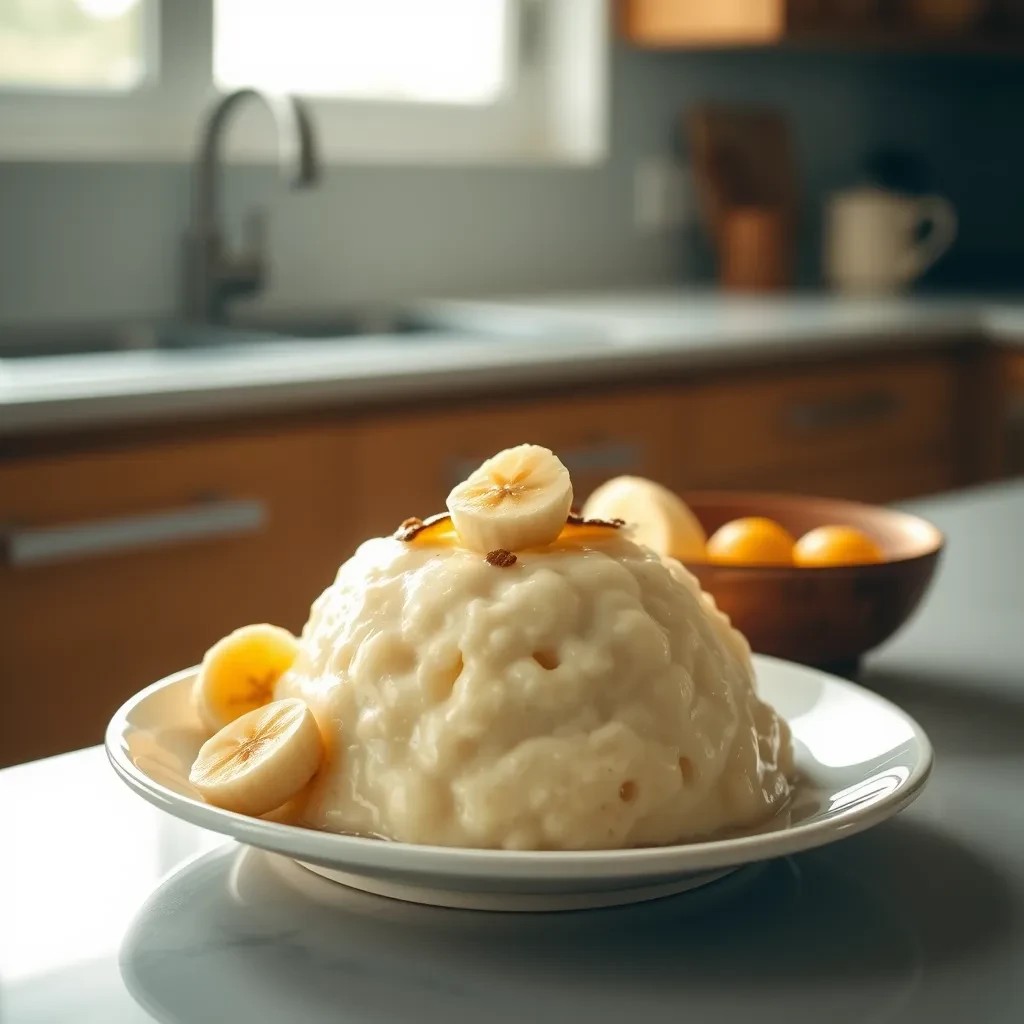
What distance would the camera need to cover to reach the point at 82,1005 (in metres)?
0.55

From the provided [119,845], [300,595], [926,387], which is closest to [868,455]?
[926,387]

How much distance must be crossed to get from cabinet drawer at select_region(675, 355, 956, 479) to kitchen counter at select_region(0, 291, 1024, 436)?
5cm

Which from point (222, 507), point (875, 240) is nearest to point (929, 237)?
point (875, 240)

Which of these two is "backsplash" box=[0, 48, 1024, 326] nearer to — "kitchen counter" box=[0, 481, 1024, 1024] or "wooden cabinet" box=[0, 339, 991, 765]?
"wooden cabinet" box=[0, 339, 991, 765]

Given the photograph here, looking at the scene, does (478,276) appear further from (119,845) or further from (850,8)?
(119,845)

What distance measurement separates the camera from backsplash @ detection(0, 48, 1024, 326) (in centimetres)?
257

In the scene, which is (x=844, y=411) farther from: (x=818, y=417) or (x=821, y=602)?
(x=821, y=602)

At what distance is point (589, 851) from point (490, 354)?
5.50 feet

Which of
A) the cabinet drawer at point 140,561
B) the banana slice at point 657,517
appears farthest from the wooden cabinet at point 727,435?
the banana slice at point 657,517

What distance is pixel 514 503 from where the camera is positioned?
26.3 inches

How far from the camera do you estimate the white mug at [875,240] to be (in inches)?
137

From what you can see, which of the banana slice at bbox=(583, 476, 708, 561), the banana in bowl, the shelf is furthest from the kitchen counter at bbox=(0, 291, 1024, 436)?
the banana in bowl

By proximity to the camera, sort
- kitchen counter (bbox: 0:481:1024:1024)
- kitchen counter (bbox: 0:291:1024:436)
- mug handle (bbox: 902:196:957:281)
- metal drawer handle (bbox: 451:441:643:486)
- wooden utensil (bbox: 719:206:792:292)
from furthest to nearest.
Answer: mug handle (bbox: 902:196:957:281)
wooden utensil (bbox: 719:206:792:292)
metal drawer handle (bbox: 451:441:643:486)
kitchen counter (bbox: 0:291:1024:436)
kitchen counter (bbox: 0:481:1024:1024)

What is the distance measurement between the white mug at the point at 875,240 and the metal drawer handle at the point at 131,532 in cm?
192
